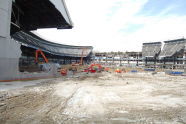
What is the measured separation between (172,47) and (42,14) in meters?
63.9

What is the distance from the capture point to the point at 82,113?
15.6ft

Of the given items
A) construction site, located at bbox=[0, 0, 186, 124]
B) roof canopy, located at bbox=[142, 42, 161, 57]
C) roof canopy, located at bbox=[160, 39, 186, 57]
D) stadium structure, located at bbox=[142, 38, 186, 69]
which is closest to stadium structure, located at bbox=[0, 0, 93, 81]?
construction site, located at bbox=[0, 0, 186, 124]

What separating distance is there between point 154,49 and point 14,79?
68.1 meters

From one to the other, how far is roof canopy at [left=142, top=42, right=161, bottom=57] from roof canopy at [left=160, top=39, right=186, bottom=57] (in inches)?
116

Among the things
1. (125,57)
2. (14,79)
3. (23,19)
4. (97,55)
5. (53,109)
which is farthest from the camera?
(97,55)

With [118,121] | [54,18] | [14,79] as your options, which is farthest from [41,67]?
[118,121]

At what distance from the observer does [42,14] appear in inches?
715

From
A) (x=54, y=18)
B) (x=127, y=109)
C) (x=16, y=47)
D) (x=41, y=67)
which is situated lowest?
(x=127, y=109)

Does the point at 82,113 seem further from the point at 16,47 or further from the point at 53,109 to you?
the point at 16,47

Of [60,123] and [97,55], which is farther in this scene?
[97,55]

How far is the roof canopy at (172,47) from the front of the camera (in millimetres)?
53088

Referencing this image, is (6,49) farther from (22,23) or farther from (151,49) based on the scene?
(151,49)

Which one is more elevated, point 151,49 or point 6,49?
point 151,49

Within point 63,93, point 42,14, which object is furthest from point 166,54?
point 63,93
